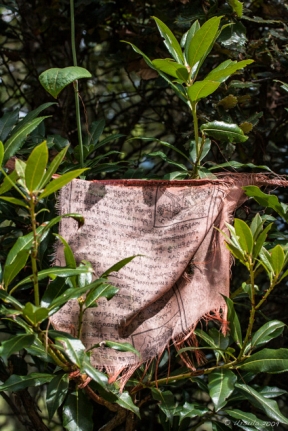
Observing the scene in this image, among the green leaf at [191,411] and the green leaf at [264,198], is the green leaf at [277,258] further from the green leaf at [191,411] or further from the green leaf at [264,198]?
the green leaf at [191,411]

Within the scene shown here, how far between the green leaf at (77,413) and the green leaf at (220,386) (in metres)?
0.22

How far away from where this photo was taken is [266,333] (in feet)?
3.65

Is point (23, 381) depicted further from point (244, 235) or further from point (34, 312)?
point (244, 235)

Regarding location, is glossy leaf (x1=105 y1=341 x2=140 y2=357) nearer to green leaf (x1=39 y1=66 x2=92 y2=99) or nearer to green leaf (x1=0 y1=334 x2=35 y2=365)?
green leaf (x1=0 y1=334 x2=35 y2=365)

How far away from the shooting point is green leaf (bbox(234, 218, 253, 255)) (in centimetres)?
100

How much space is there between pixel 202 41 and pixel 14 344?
60cm

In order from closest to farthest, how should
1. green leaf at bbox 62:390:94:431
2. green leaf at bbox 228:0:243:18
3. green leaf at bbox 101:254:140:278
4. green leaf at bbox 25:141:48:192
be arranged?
green leaf at bbox 25:141:48:192 < green leaf at bbox 101:254:140:278 < green leaf at bbox 62:390:94:431 < green leaf at bbox 228:0:243:18

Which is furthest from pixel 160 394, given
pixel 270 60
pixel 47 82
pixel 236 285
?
pixel 270 60

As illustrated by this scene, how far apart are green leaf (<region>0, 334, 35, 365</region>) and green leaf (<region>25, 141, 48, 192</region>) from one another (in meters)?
0.22

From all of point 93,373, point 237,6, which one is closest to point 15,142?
point 93,373

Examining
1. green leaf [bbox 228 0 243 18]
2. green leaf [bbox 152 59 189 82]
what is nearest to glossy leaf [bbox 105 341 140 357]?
green leaf [bbox 152 59 189 82]

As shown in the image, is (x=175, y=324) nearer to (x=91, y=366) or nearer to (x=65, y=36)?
(x=91, y=366)

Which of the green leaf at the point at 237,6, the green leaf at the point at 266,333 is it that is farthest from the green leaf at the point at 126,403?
the green leaf at the point at 237,6

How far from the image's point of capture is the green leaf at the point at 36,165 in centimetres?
83
